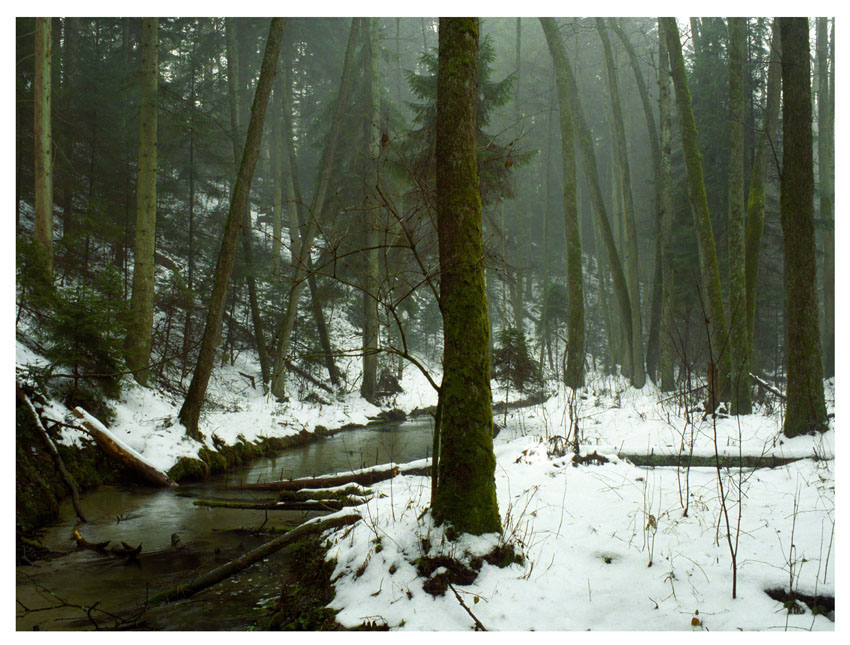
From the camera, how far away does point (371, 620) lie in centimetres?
300

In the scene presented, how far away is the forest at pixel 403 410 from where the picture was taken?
10.7ft

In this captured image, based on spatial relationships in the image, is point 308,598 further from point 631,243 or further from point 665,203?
point 631,243

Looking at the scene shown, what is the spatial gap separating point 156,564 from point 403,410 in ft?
41.9

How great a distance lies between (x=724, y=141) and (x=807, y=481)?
1526 centimetres

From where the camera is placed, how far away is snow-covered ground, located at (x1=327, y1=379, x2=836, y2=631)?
9.61ft

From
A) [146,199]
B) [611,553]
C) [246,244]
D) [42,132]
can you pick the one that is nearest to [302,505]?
[611,553]

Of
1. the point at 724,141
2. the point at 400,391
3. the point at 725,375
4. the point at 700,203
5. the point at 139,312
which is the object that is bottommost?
the point at 400,391

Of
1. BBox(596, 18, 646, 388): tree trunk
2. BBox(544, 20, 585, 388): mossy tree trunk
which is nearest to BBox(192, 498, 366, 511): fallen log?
BBox(544, 20, 585, 388): mossy tree trunk

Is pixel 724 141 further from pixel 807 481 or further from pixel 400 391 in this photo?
pixel 807 481

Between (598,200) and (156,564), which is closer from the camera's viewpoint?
(156,564)

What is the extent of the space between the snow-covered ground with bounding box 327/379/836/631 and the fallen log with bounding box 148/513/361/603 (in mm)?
290

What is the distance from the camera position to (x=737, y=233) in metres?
8.88

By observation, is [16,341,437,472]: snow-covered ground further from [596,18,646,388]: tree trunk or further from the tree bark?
the tree bark
